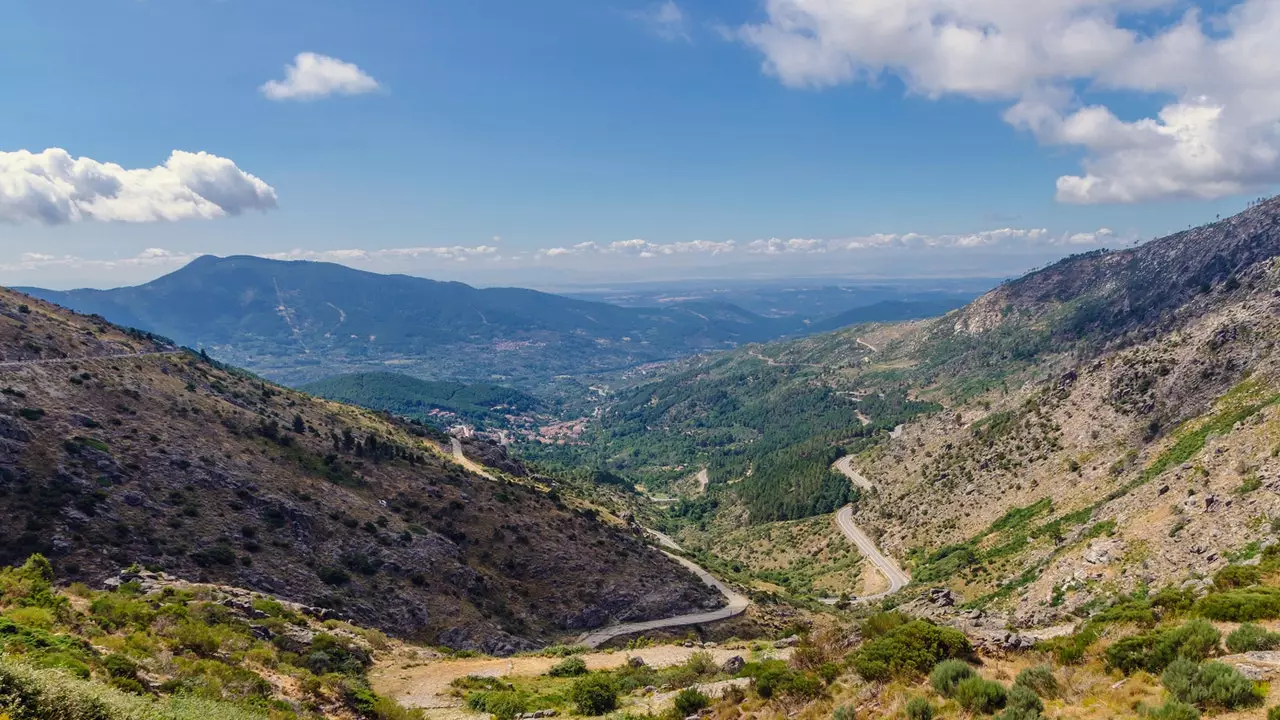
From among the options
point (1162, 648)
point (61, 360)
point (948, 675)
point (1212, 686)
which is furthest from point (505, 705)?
→ point (61, 360)

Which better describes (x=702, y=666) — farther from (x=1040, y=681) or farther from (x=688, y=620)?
(x=688, y=620)

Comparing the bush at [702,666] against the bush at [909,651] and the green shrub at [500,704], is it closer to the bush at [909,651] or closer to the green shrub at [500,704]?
the green shrub at [500,704]

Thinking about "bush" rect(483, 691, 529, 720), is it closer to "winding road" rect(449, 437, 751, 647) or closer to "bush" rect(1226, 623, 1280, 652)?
"winding road" rect(449, 437, 751, 647)

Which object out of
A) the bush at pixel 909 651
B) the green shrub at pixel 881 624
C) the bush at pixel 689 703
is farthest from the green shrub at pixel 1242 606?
the bush at pixel 689 703

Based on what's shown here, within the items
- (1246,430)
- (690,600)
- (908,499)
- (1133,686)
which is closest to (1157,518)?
(1246,430)

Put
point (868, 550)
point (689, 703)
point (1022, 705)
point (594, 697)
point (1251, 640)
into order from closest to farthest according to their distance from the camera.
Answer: point (1022, 705), point (1251, 640), point (689, 703), point (594, 697), point (868, 550)

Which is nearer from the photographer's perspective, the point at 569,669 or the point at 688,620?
the point at 569,669

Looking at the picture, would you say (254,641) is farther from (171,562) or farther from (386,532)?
(386,532)

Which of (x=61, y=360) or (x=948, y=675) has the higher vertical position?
(x=61, y=360)
